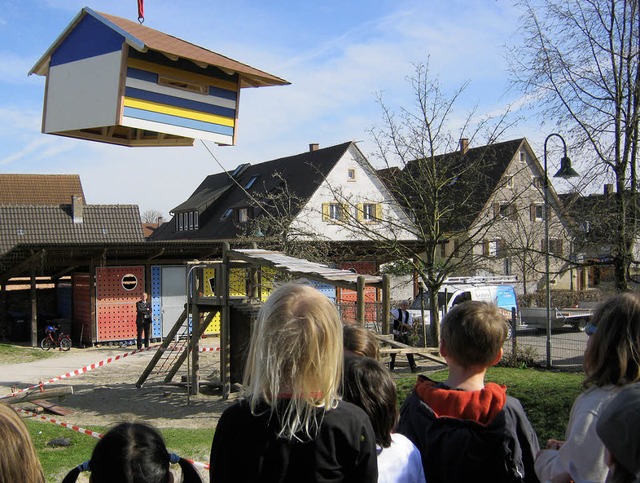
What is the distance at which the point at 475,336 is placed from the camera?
3090 mm

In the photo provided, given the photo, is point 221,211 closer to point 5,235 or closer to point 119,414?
point 5,235

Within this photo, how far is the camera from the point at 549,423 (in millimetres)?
8805

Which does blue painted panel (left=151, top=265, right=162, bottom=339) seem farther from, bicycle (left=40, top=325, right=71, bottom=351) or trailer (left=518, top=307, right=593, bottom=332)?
trailer (left=518, top=307, right=593, bottom=332)

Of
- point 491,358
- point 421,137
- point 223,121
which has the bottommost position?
point 491,358

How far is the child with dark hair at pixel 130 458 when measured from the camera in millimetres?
2412

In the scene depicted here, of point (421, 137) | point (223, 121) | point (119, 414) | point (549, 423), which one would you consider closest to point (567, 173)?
point (421, 137)

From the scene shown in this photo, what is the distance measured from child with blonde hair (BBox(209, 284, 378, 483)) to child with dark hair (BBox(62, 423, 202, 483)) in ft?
0.91

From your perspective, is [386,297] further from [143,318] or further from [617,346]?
[143,318]

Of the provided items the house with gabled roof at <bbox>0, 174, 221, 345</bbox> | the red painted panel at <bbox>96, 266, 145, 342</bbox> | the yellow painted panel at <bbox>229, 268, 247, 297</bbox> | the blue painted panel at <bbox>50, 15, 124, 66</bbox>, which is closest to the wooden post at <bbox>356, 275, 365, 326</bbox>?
the yellow painted panel at <bbox>229, 268, 247, 297</bbox>

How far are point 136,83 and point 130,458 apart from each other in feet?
6.71

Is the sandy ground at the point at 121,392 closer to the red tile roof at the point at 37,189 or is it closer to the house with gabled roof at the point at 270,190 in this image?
the house with gabled roof at the point at 270,190

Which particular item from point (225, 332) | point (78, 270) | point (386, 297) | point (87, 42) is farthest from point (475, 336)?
point (78, 270)

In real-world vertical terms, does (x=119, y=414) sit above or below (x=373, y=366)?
below

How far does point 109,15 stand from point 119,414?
1087cm
